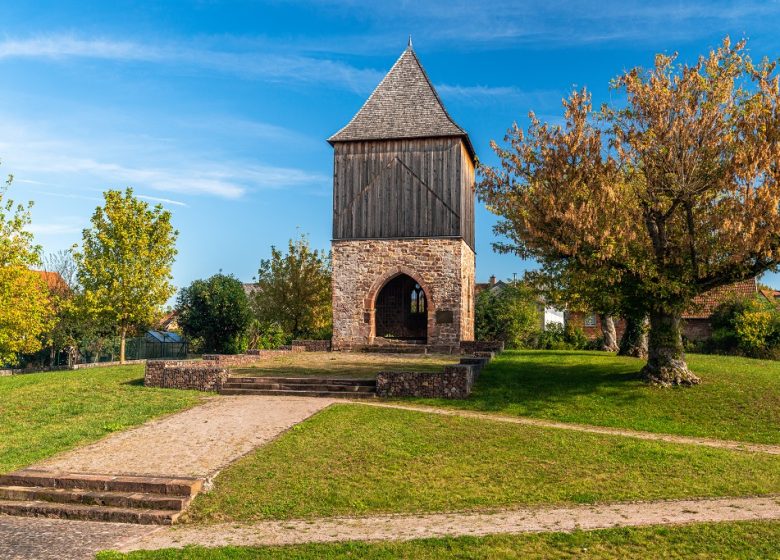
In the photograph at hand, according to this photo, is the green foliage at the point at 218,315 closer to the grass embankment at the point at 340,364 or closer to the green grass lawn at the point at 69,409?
the grass embankment at the point at 340,364

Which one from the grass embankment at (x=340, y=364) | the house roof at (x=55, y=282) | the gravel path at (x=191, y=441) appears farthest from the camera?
the house roof at (x=55, y=282)

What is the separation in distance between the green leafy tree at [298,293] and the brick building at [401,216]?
668 cm

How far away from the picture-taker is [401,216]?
3042 centimetres

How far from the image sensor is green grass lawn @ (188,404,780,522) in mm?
9586

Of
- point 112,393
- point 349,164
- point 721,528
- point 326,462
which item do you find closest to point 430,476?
point 326,462

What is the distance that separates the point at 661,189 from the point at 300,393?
1099cm

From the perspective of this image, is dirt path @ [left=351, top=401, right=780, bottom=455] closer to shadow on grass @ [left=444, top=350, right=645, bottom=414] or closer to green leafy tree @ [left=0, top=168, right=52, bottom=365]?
shadow on grass @ [left=444, top=350, right=645, bottom=414]

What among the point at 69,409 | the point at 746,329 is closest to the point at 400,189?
Answer: the point at 69,409

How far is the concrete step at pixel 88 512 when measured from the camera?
30.5 feet

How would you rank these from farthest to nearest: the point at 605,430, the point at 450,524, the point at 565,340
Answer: the point at 565,340 < the point at 605,430 < the point at 450,524

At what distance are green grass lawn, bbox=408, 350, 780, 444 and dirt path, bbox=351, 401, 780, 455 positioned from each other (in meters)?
0.36

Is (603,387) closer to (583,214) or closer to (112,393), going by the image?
(583,214)

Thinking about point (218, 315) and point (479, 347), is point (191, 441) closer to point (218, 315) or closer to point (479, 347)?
point (479, 347)

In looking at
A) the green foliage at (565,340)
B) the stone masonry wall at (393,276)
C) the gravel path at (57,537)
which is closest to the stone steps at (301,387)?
the gravel path at (57,537)
